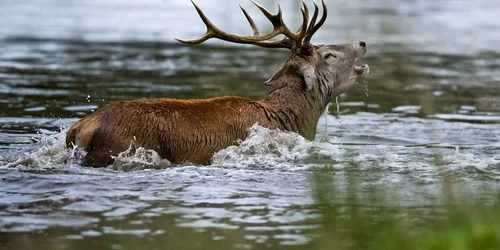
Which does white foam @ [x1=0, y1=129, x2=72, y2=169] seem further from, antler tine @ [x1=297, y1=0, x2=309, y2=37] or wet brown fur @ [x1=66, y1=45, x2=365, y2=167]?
antler tine @ [x1=297, y1=0, x2=309, y2=37]

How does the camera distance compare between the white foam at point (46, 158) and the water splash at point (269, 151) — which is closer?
the white foam at point (46, 158)

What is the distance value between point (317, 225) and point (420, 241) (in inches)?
48.3

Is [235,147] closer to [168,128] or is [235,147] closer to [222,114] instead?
[222,114]

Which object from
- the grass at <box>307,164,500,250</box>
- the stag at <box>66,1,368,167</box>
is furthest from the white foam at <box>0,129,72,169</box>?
the grass at <box>307,164,500,250</box>

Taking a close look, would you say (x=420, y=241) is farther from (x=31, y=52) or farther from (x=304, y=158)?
(x=31, y=52)

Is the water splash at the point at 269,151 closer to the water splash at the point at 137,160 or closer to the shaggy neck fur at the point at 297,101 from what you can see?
the shaggy neck fur at the point at 297,101

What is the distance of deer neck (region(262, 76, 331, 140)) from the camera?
931cm

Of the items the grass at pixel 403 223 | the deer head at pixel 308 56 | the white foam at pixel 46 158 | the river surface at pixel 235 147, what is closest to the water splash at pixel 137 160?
the river surface at pixel 235 147

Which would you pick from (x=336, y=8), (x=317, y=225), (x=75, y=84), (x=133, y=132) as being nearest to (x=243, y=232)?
(x=317, y=225)

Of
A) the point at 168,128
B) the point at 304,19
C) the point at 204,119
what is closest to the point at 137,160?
the point at 168,128

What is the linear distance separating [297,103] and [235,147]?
1.03 metres

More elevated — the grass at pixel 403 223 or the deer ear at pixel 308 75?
the deer ear at pixel 308 75

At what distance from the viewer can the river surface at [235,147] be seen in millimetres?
6465

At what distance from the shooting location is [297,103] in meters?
9.38
